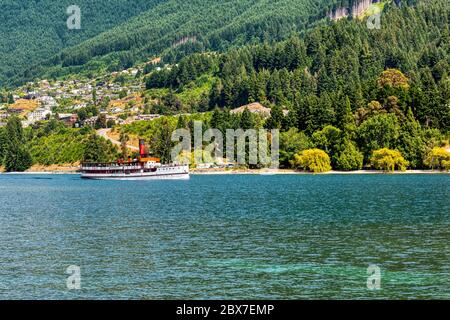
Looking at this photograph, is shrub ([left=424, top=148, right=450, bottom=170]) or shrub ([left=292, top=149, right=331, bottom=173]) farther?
shrub ([left=292, top=149, right=331, bottom=173])

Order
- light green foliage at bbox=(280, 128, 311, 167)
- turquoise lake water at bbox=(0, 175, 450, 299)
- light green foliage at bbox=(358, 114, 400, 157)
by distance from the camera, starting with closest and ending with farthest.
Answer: turquoise lake water at bbox=(0, 175, 450, 299) < light green foliage at bbox=(358, 114, 400, 157) < light green foliage at bbox=(280, 128, 311, 167)

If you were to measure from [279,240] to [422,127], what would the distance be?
455 feet

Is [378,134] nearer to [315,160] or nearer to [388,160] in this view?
[388,160]

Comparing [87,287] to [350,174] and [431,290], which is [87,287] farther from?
[350,174]

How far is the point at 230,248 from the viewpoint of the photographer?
60.1 meters

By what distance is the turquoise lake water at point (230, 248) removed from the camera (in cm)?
4600

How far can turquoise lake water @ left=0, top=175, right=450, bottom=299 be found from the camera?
46.0 m

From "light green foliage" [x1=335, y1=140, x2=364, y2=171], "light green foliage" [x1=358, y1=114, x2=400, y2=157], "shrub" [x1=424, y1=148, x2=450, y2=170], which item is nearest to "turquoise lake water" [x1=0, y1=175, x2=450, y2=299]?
"shrub" [x1=424, y1=148, x2=450, y2=170]
